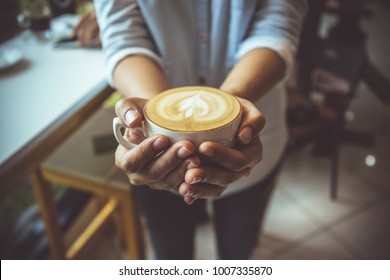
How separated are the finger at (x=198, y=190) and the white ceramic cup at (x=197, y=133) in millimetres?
63

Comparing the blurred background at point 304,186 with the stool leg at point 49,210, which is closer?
the stool leg at point 49,210

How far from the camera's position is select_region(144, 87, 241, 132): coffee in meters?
0.50

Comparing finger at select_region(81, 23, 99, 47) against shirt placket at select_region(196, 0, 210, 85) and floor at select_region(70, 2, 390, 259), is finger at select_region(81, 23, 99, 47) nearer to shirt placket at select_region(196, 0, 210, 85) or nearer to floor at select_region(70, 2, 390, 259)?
shirt placket at select_region(196, 0, 210, 85)

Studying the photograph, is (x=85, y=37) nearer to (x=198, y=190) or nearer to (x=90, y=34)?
(x=90, y=34)

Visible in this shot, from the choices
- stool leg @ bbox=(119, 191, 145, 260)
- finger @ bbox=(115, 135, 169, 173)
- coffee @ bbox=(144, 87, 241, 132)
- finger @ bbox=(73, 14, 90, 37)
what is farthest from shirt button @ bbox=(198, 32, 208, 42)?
finger @ bbox=(73, 14, 90, 37)

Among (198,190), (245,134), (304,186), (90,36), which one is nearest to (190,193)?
(198,190)

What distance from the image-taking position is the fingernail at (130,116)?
0.50 metres

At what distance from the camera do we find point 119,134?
520mm

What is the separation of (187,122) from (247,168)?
0.41 feet

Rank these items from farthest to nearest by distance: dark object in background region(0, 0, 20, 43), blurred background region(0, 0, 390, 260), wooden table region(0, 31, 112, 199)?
1. blurred background region(0, 0, 390, 260)
2. dark object in background region(0, 0, 20, 43)
3. wooden table region(0, 31, 112, 199)

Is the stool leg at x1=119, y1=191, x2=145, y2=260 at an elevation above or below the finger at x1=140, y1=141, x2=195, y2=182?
below

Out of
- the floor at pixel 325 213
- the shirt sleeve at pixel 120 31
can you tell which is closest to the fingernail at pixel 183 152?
the shirt sleeve at pixel 120 31

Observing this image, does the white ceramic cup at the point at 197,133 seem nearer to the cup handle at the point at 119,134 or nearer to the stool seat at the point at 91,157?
the cup handle at the point at 119,134

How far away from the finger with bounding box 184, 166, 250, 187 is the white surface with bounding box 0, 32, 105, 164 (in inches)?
19.3
